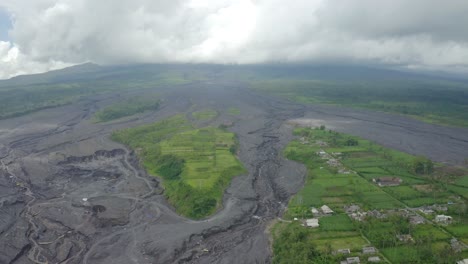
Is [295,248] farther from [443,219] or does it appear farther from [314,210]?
[443,219]

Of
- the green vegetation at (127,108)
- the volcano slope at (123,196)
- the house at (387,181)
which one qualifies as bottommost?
the volcano slope at (123,196)

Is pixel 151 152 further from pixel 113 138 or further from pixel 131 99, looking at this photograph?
pixel 131 99

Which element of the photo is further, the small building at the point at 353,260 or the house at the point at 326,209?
the house at the point at 326,209

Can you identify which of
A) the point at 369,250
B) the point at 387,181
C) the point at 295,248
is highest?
the point at 295,248

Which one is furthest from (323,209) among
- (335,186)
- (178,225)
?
(178,225)

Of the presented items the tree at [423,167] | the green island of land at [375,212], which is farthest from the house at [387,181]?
the tree at [423,167]

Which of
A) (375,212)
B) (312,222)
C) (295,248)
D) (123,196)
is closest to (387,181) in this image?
(375,212)

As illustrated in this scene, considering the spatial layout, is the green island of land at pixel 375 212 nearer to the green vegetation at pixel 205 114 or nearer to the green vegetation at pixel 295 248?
the green vegetation at pixel 295 248

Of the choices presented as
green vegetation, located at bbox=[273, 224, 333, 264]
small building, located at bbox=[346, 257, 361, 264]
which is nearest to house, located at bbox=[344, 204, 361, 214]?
green vegetation, located at bbox=[273, 224, 333, 264]
